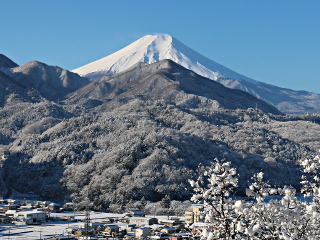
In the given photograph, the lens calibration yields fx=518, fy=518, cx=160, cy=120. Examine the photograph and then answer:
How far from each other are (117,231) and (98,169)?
92.6 ft

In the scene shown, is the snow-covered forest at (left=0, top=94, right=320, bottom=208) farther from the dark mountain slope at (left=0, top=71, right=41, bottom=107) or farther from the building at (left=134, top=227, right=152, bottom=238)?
the building at (left=134, top=227, right=152, bottom=238)

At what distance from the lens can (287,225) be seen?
6211 millimetres

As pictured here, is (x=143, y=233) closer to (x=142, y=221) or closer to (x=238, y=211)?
(x=142, y=221)

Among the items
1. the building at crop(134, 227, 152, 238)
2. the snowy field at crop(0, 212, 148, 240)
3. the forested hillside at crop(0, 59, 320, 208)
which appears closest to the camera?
the snowy field at crop(0, 212, 148, 240)

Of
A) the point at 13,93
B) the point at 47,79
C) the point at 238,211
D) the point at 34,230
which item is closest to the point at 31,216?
the point at 34,230

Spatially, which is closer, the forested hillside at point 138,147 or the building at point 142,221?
the building at point 142,221

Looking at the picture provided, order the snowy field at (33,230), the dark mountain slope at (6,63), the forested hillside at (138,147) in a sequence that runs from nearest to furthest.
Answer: the snowy field at (33,230)
the forested hillside at (138,147)
the dark mountain slope at (6,63)

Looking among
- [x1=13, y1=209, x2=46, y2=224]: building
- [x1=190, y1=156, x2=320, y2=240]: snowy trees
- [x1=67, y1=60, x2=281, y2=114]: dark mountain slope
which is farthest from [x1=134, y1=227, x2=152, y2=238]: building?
[x1=67, y1=60, x2=281, y2=114]: dark mountain slope

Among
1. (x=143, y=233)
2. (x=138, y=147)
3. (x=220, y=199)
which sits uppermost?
(x=138, y=147)

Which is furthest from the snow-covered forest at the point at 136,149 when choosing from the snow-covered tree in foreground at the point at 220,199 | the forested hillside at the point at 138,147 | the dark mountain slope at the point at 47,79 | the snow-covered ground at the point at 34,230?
the dark mountain slope at the point at 47,79

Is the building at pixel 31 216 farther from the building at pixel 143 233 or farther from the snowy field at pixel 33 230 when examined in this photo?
the building at pixel 143 233

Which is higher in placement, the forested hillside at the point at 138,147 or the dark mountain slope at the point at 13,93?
the dark mountain slope at the point at 13,93

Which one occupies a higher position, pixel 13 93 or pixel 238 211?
pixel 13 93

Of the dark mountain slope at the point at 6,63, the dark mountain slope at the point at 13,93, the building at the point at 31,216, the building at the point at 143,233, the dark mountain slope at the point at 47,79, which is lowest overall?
the building at the point at 143,233
